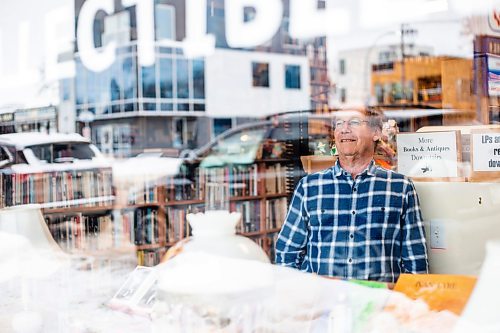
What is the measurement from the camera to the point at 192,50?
793 centimetres

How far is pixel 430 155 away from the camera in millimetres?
2664

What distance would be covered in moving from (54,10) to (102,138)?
9.03ft

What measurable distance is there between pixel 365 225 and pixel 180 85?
6.46 m

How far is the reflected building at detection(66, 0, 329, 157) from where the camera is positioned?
6617 mm

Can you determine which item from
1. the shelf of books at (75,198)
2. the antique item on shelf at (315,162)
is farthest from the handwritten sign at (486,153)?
the shelf of books at (75,198)

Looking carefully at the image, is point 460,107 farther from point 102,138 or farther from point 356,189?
point 102,138

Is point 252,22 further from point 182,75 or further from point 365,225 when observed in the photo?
point 365,225

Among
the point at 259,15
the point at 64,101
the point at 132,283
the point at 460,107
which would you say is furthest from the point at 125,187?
the point at 132,283

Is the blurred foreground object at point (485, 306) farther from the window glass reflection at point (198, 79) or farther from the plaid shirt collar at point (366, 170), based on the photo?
the window glass reflection at point (198, 79)

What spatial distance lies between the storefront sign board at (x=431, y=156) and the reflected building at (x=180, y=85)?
3.18 meters

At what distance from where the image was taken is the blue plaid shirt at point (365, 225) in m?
2.43

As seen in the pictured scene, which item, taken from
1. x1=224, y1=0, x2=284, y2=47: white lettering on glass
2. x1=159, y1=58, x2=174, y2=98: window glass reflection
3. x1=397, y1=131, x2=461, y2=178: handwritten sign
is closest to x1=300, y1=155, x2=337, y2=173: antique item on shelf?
x1=397, y1=131, x2=461, y2=178: handwritten sign

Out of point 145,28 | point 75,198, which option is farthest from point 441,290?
point 145,28

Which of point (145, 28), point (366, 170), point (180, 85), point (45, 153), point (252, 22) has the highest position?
point (145, 28)
